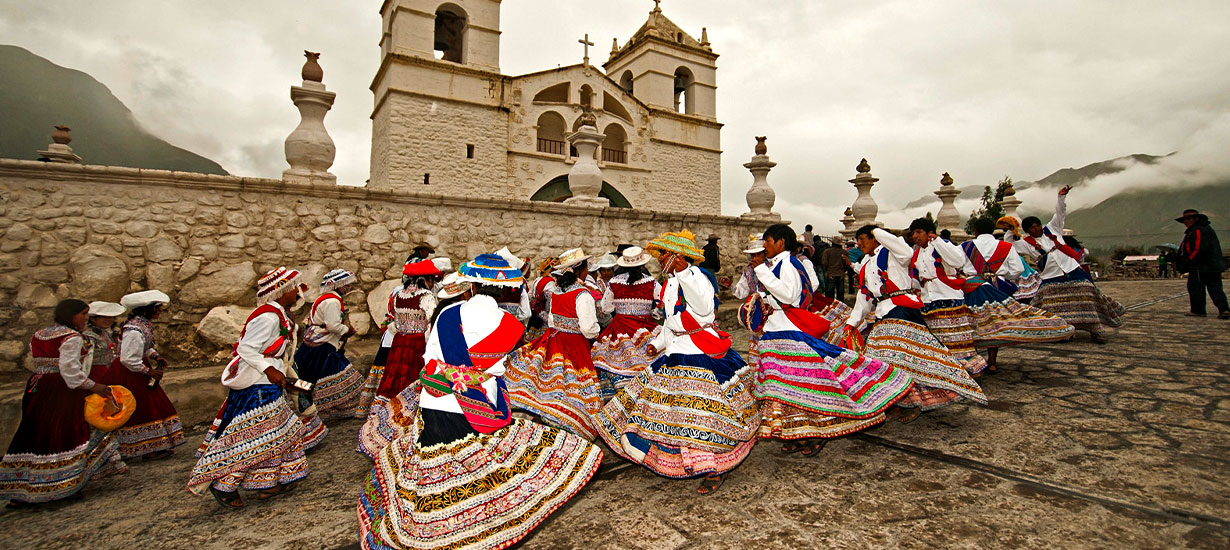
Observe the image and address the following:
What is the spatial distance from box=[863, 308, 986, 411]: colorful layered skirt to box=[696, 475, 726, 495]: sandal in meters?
1.67

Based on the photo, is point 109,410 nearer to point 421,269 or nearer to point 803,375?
point 421,269

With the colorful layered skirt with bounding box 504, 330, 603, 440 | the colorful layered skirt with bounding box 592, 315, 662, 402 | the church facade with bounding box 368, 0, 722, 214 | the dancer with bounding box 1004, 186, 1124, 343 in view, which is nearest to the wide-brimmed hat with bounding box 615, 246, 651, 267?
the colorful layered skirt with bounding box 592, 315, 662, 402

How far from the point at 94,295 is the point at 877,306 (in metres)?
8.01

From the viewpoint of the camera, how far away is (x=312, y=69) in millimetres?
6883

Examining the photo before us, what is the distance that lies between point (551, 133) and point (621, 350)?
→ 63.1 feet

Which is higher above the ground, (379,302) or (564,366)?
(379,302)

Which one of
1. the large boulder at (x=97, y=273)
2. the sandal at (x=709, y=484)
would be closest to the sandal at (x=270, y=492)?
the sandal at (x=709, y=484)

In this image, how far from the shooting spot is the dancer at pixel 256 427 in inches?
127

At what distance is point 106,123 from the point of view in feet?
94.0

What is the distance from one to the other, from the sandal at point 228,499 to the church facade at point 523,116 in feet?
47.5

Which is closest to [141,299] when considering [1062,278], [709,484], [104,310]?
[104,310]

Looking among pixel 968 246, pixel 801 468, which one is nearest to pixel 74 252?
pixel 801 468

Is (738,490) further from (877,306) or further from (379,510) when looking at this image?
(877,306)

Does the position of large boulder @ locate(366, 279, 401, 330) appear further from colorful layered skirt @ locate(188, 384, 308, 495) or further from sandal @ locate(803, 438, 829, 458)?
sandal @ locate(803, 438, 829, 458)
